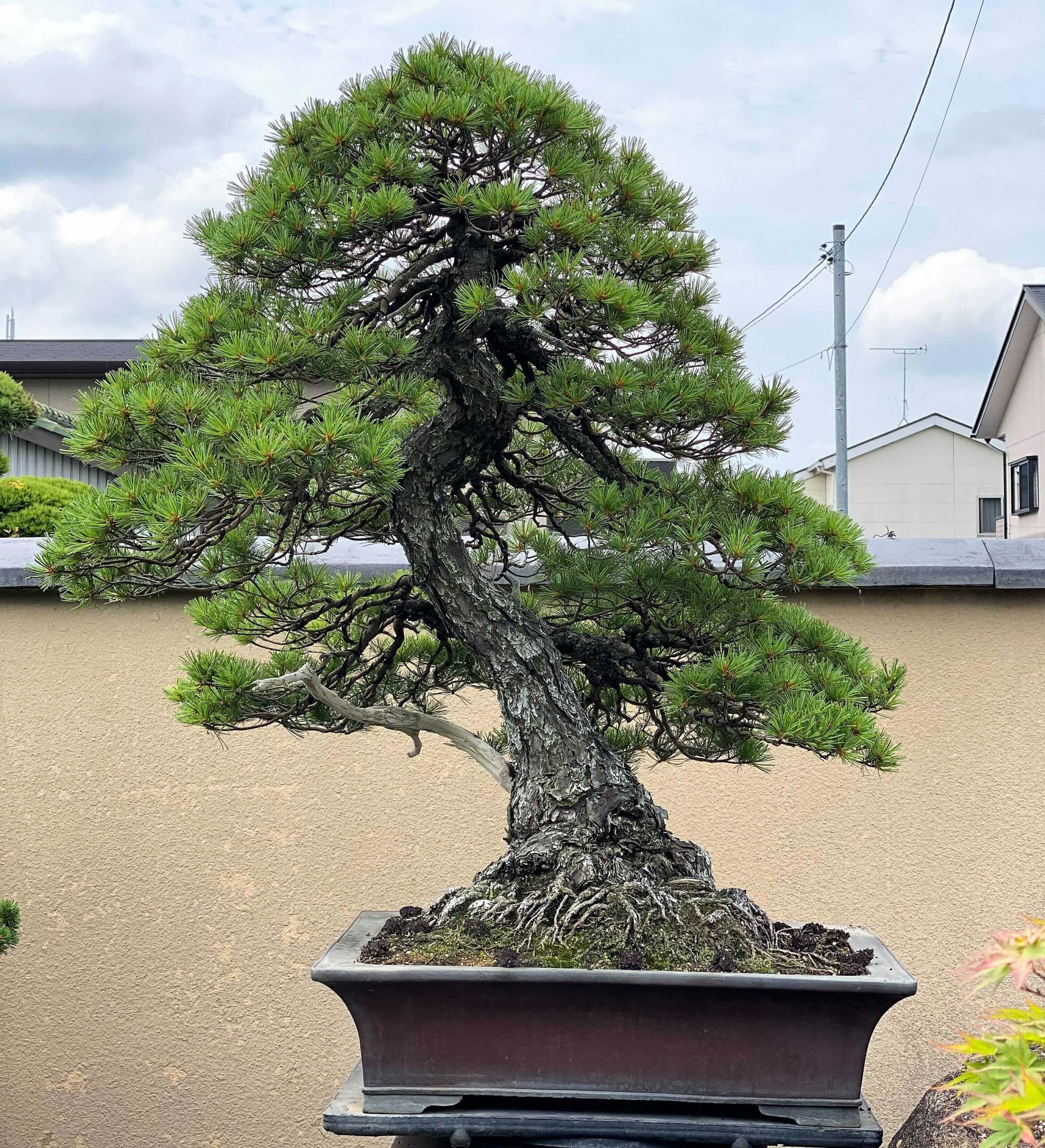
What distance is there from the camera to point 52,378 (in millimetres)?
6496

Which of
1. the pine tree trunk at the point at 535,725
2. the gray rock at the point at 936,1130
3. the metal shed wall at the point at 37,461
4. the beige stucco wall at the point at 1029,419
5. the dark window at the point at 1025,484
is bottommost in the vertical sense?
the gray rock at the point at 936,1130

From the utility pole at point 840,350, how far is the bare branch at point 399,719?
724 centimetres

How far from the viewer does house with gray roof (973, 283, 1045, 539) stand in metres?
10.2

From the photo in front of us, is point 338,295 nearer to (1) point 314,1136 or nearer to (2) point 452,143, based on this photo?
(2) point 452,143

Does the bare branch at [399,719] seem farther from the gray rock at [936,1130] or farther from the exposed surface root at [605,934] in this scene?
the gray rock at [936,1130]

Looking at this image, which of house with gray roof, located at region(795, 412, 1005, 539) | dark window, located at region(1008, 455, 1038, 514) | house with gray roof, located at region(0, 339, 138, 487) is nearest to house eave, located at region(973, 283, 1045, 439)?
dark window, located at region(1008, 455, 1038, 514)

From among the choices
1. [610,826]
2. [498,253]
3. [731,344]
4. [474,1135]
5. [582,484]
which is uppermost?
[498,253]

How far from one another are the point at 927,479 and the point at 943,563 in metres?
14.7

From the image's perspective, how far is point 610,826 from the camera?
1332 mm

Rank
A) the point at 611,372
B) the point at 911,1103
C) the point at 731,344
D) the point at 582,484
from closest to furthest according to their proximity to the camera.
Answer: the point at 611,372, the point at 731,344, the point at 582,484, the point at 911,1103

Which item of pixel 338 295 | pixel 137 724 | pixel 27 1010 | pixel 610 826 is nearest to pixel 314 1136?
pixel 27 1010

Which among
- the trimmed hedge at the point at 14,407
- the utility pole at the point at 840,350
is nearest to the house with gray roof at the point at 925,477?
the utility pole at the point at 840,350

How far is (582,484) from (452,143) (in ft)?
1.59

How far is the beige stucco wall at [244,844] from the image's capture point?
7.14 ft
